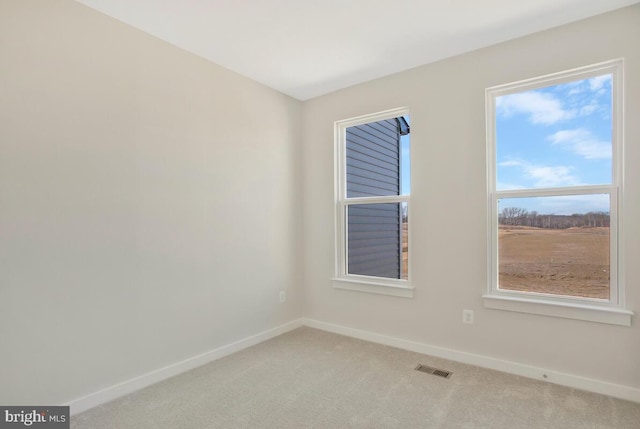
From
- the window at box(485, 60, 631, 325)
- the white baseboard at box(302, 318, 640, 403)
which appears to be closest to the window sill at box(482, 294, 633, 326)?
the window at box(485, 60, 631, 325)

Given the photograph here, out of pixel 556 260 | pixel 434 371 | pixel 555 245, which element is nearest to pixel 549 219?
pixel 555 245

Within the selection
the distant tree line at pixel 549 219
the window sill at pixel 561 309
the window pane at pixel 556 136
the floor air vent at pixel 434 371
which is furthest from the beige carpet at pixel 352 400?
the window pane at pixel 556 136

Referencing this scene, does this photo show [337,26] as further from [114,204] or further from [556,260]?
[556,260]

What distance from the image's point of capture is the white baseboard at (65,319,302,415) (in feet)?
7.04

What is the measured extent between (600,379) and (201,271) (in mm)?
3064

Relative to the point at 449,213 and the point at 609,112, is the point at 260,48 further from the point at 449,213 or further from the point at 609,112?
the point at 609,112

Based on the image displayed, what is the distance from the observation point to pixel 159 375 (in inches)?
99.2

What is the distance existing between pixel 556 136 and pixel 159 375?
3.52m

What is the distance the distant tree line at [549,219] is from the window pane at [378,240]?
88 centimetres

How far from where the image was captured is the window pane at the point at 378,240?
3.29m

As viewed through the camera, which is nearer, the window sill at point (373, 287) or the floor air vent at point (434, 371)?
the floor air vent at point (434, 371)

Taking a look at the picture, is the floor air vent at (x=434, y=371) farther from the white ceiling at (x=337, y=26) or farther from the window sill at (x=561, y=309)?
the white ceiling at (x=337, y=26)

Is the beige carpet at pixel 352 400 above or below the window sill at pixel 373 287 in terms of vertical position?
below

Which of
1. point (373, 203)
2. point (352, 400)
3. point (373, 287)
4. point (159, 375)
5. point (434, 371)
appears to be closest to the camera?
point (352, 400)
